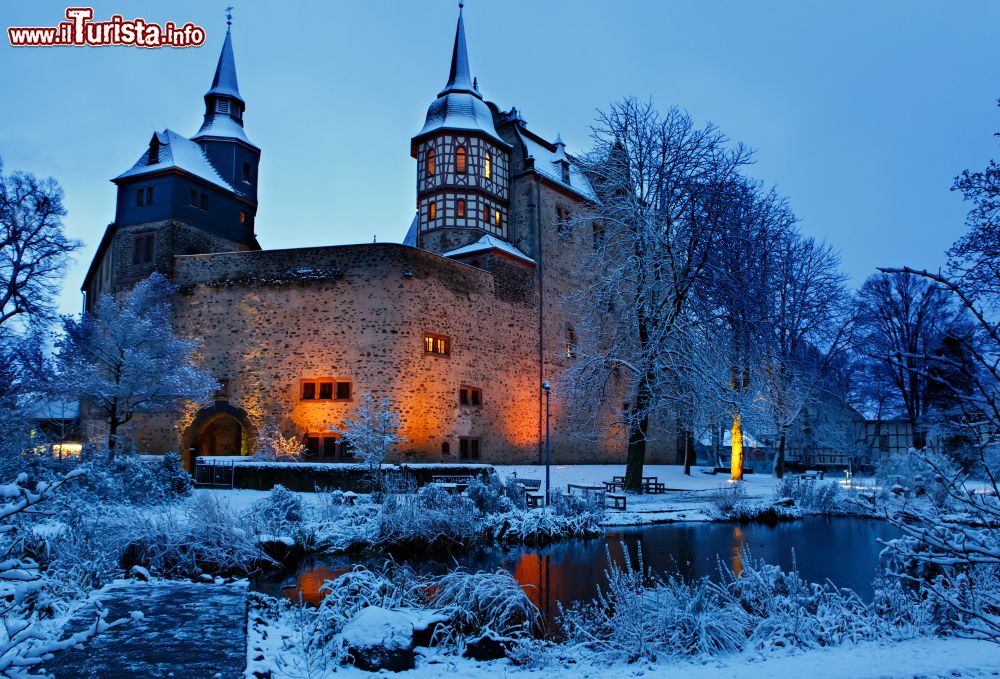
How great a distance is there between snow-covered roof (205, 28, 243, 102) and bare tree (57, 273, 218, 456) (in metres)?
14.9

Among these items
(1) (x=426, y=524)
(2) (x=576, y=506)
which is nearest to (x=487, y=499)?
(2) (x=576, y=506)

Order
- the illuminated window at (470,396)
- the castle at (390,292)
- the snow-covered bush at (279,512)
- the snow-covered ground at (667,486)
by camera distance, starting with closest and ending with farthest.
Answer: the snow-covered bush at (279,512), the snow-covered ground at (667,486), the castle at (390,292), the illuminated window at (470,396)

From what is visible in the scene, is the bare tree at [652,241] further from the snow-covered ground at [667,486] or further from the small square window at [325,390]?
the small square window at [325,390]

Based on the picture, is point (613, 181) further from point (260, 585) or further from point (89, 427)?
point (89, 427)

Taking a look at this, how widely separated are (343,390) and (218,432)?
20.8 feet

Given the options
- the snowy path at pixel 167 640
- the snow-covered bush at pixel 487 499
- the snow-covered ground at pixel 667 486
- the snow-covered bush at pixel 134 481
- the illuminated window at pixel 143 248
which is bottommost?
the snow-covered ground at pixel 667 486

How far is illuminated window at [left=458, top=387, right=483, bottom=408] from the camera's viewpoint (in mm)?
28241

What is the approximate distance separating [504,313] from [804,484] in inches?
549

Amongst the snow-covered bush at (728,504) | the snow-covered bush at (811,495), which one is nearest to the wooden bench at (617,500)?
the snow-covered bush at (728,504)

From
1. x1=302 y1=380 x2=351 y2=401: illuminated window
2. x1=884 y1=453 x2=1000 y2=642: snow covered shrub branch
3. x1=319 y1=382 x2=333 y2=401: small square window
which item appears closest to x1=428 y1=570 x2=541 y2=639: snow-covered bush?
x1=884 y1=453 x2=1000 y2=642: snow covered shrub branch

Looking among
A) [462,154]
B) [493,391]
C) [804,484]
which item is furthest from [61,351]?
[804,484]

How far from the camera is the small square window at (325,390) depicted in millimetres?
25842

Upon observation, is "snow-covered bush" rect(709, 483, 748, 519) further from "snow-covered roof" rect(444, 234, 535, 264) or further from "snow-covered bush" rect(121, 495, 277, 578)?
"snow-covered roof" rect(444, 234, 535, 264)

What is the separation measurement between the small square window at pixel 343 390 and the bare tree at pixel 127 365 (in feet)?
14.3
